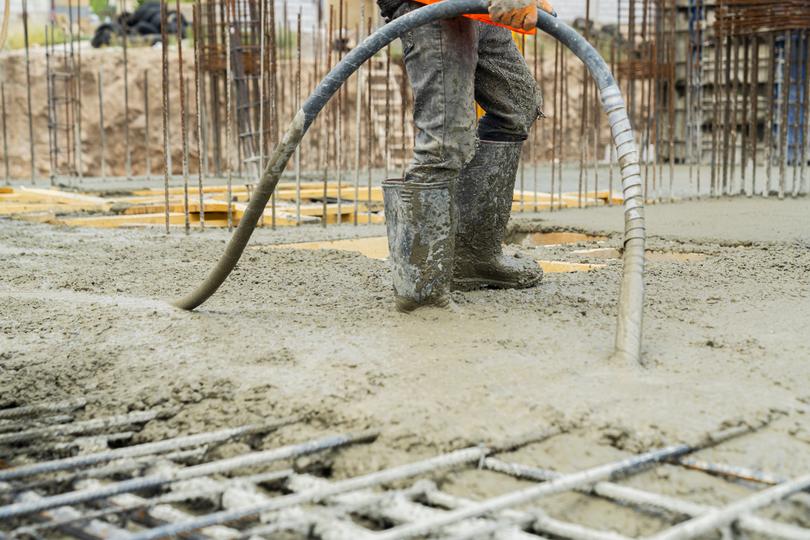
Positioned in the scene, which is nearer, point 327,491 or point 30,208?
point 327,491

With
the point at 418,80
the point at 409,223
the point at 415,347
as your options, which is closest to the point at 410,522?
the point at 415,347

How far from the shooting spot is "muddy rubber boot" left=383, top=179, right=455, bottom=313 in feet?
8.29

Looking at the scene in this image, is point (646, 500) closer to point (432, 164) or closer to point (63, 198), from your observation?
point (432, 164)

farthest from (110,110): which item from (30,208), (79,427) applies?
(79,427)

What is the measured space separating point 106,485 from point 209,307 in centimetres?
125

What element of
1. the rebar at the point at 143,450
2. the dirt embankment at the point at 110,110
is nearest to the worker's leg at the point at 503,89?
the rebar at the point at 143,450

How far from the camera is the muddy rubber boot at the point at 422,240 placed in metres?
2.53

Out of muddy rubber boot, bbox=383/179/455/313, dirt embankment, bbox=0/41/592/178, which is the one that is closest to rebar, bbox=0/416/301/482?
muddy rubber boot, bbox=383/179/455/313

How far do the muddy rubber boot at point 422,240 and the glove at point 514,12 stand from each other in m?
0.44

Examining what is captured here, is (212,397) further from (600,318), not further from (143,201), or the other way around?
(143,201)

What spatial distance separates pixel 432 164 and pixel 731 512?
1.46m

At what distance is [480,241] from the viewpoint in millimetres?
2945

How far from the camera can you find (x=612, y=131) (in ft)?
7.80

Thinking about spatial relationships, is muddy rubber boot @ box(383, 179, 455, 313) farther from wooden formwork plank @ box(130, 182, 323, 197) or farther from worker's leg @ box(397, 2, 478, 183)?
wooden formwork plank @ box(130, 182, 323, 197)
